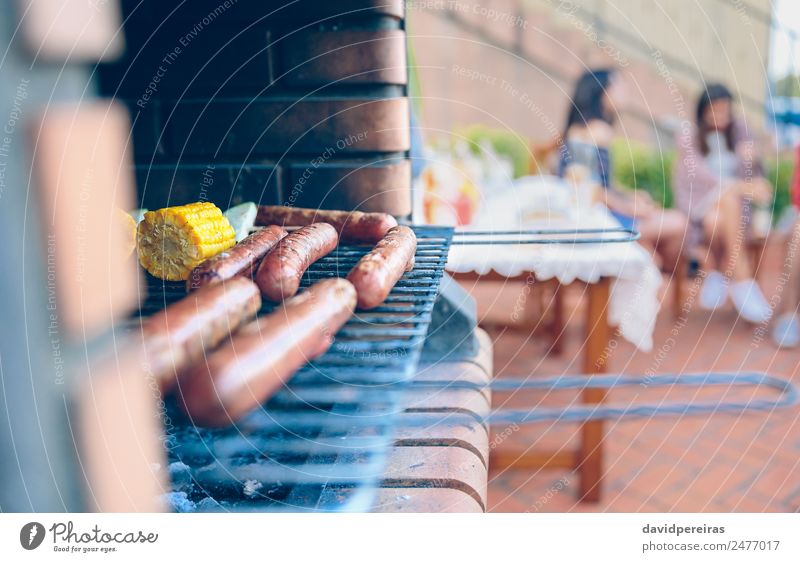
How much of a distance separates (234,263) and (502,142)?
2.93 m

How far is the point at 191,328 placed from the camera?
63 cm

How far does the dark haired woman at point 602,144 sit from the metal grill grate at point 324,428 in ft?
4.31

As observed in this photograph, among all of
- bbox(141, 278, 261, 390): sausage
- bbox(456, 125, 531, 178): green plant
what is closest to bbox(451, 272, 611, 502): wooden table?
bbox(141, 278, 261, 390): sausage

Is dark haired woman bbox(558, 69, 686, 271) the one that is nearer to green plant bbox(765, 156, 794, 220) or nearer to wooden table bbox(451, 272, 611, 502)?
Result: green plant bbox(765, 156, 794, 220)

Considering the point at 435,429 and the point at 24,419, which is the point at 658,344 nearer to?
the point at 435,429

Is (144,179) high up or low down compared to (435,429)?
up

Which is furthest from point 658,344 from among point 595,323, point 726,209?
point 595,323

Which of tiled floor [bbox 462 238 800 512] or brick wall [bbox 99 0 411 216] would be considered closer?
brick wall [bbox 99 0 411 216]

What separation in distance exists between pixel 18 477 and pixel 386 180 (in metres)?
0.69

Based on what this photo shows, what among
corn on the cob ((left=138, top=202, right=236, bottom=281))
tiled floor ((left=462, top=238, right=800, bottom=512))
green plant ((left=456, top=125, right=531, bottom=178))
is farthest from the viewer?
green plant ((left=456, top=125, right=531, bottom=178))

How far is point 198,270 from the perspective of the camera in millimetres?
805

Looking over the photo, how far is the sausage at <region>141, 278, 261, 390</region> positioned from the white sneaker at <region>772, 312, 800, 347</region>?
2.30 metres

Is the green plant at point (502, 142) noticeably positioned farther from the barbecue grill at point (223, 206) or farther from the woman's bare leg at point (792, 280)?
the barbecue grill at point (223, 206)

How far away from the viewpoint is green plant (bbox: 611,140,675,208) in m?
2.60
